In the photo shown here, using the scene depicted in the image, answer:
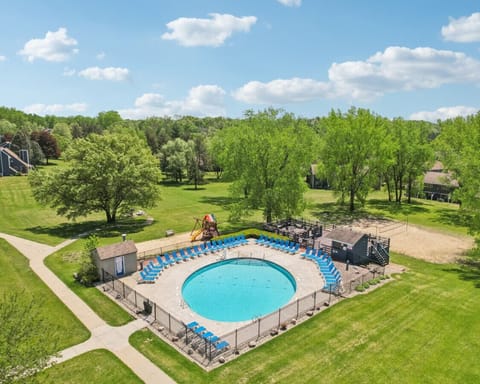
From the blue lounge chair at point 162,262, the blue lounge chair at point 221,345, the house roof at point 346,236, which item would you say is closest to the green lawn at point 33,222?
the blue lounge chair at point 162,262

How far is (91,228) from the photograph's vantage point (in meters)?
39.7

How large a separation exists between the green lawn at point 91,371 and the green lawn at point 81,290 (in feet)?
10.2

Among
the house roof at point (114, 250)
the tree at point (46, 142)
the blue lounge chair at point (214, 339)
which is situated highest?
the tree at point (46, 142)

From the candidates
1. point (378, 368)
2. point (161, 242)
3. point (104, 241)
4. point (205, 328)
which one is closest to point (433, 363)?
point (378, 368)

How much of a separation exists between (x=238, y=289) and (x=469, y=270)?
64.7 ft

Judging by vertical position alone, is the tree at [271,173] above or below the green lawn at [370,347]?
above

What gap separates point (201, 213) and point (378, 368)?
3651cm

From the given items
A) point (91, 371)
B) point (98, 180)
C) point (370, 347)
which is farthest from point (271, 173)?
point (91, 371)

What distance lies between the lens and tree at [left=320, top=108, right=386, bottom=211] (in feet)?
159

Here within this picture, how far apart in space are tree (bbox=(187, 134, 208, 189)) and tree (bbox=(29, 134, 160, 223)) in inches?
1370

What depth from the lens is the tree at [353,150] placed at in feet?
159

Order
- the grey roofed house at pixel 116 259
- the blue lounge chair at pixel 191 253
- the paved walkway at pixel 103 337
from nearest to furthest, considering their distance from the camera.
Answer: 1. the paved walkway at pixel 103 337
2. the grey roofed house at pixel 116 259
3. the blue lounge chair at pixel 191 253

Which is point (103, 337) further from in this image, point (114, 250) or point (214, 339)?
point (114, 250)

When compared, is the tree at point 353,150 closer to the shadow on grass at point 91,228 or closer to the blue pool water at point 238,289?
the blue pool water at point 238,289
